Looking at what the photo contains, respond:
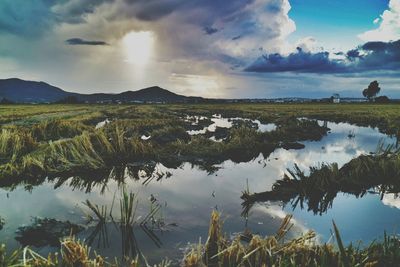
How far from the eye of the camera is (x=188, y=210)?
25.9ft

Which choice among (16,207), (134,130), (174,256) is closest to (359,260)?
(174,256)

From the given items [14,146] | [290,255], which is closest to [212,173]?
[14,146]

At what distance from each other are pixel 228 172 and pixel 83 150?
15.9ft

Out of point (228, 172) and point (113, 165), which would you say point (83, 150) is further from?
point (228, 172)

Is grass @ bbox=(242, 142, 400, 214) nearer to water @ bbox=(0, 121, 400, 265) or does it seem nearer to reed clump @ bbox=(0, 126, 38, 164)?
water @ bbox=(0, 121, 400, 265)

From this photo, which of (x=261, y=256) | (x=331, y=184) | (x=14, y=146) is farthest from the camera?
(x=14, y=146)

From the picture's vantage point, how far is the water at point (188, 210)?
6234 millimetres

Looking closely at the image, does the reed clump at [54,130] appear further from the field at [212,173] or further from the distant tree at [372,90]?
the distant tree at [372,90]

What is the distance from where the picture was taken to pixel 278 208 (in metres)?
8.08

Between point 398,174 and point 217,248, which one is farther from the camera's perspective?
point 398,174

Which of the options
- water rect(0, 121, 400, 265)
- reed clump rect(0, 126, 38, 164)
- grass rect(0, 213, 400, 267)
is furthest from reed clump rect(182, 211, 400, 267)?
reed clump rect(0, 126, 38, 164)

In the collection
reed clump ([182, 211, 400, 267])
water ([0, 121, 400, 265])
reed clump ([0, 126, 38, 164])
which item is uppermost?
reed clump ([0, 126, 38, 164])

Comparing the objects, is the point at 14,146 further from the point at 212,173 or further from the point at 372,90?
the point at 372,90

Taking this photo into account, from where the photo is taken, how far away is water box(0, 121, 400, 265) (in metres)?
6.23
